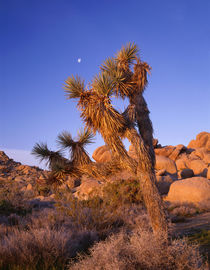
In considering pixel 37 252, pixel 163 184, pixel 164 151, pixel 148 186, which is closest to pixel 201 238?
pixel 148 186

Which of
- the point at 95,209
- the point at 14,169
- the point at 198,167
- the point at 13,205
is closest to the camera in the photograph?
the point at 95,209

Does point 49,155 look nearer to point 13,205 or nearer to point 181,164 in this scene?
point 13,205

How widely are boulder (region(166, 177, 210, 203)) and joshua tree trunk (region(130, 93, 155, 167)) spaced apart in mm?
9848

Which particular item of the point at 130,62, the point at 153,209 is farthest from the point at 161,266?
the point at 130,62

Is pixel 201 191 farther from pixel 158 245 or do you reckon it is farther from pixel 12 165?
pixel 12 165

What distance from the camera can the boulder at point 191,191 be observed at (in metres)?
16.0

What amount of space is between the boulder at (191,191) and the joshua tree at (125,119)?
9944 millimetres

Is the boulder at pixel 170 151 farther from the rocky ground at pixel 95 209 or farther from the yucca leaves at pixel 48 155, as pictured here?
the yucca leaves at pixel 48 155

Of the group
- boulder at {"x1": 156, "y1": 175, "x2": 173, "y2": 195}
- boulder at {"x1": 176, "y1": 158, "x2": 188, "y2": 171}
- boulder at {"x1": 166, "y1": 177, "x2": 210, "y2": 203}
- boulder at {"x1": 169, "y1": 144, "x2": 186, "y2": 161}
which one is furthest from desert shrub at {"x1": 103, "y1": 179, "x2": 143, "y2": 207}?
boulder at {"x1": 169, "y1": 144, "x2": 186, "y2": 161}

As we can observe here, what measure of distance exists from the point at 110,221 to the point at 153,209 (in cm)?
268

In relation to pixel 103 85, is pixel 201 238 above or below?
below

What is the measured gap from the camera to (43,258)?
5.16 meters

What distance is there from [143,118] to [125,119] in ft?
2.69

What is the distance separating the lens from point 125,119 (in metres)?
7.54
